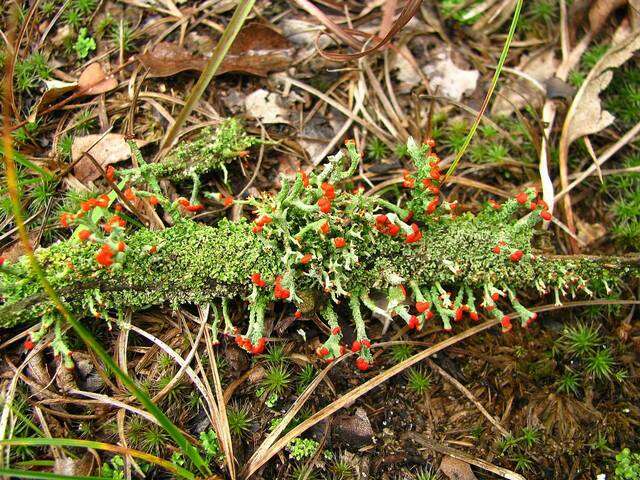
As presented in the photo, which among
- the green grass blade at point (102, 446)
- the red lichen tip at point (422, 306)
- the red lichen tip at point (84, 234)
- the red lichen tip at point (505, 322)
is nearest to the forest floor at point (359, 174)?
the green grass blade at point (102, 446)

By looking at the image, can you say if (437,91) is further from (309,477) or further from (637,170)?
(309,477)

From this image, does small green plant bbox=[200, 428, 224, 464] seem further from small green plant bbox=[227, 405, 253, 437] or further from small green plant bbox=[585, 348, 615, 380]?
small green plant bbox=[585, 348, 615, 380]

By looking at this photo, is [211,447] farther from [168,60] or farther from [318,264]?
[168,60]

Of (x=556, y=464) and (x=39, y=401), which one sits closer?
(x=39, y=401)

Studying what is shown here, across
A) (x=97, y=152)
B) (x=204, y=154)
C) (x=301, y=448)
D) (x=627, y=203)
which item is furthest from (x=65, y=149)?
(x=627, y=203)

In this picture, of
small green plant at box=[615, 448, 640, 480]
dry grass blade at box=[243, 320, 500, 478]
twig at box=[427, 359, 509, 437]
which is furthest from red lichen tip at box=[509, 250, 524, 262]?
small green plant at box=[615, 448, 640, 480]

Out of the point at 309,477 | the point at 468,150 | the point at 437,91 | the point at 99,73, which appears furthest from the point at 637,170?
the point at 99,73

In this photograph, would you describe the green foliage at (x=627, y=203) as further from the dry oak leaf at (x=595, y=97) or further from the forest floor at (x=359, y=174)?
the dry oak leaf at (x=595, y=97)
